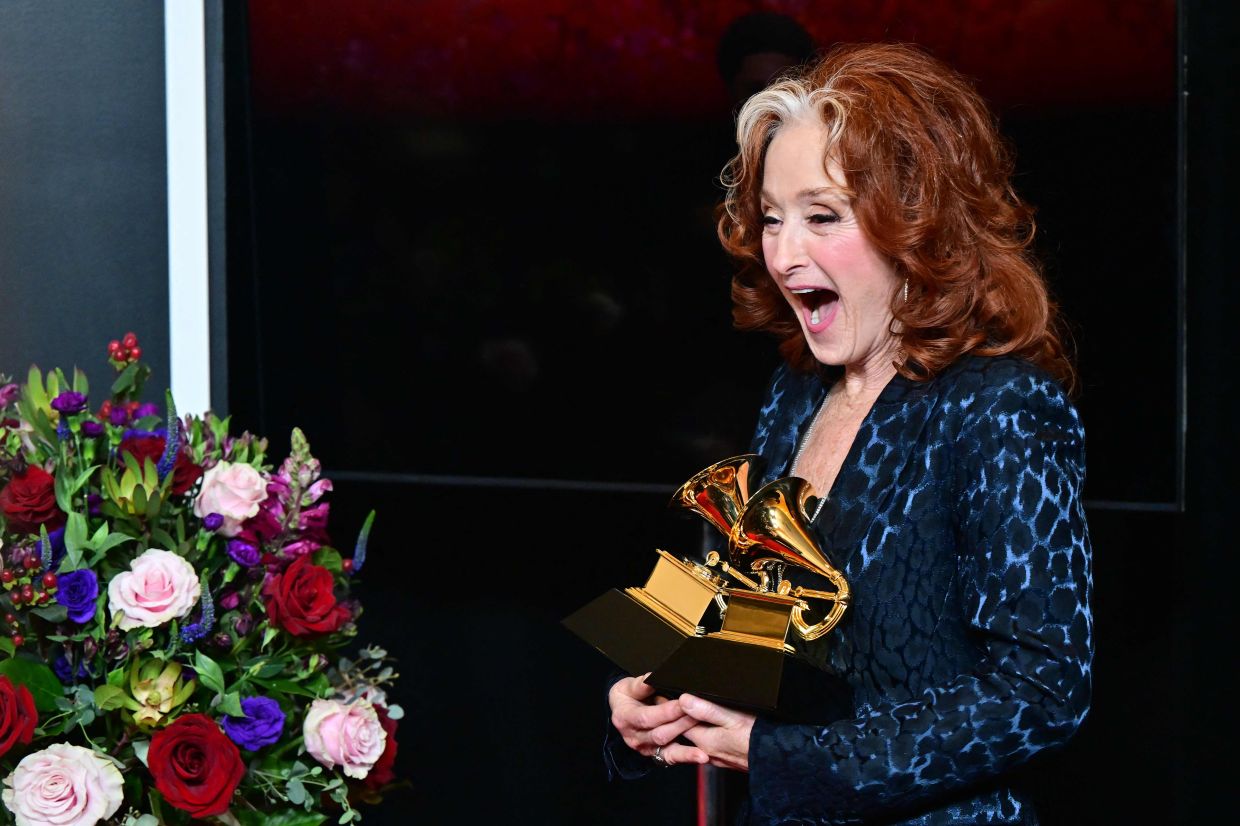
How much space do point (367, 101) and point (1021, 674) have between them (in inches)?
68.4

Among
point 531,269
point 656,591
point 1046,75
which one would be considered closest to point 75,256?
point 531,269

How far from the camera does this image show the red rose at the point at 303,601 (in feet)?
4.03

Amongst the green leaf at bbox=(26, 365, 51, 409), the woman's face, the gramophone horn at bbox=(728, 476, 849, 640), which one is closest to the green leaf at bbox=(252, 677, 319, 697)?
the green leaf at bbox=(26, 365, 51, 409)

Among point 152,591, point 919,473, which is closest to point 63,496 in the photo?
point 152,591

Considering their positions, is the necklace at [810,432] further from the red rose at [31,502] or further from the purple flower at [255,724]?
the red rose at [31,502]

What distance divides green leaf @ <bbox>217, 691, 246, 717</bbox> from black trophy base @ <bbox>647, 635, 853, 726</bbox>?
402 mm

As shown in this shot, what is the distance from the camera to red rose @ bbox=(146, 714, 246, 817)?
1134mm

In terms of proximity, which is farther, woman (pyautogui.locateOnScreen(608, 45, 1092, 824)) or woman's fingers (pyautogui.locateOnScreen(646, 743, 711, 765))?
woman's fingers (pyautogui.locateOnScreen(646, 743, 711, 765))

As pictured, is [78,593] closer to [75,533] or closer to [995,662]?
[75,533]

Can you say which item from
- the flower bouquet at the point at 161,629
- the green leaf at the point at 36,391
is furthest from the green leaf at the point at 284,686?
the green leaf at the point at 36,391

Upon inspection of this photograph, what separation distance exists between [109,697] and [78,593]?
10 centimetres

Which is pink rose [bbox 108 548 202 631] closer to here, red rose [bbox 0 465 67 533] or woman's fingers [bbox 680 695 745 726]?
red rose [bbox 0 465 67 533]

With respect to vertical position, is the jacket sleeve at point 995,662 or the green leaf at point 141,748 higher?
the jacket sleeve at point 995,662

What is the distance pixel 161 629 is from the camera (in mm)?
1207
